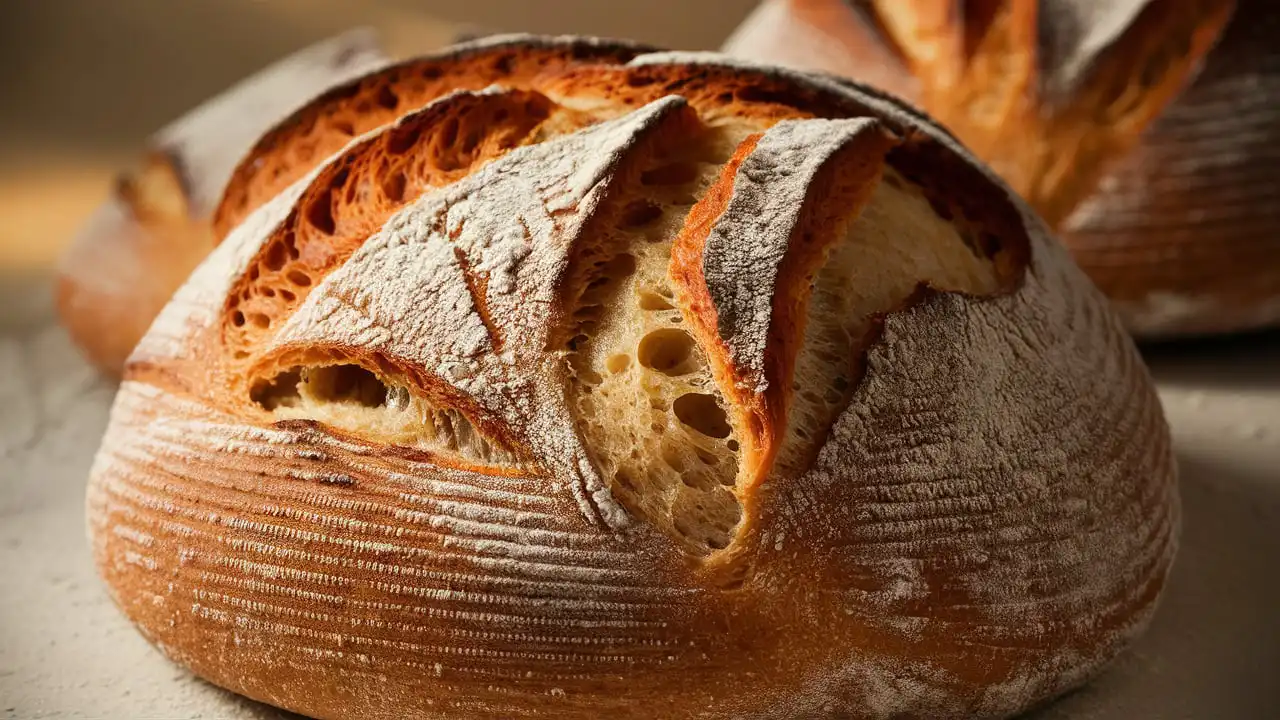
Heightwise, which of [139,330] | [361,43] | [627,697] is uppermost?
[361,43]

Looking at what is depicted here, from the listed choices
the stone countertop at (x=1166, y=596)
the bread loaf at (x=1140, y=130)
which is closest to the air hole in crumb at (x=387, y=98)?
the stone countertop at (x=1166, y=596)

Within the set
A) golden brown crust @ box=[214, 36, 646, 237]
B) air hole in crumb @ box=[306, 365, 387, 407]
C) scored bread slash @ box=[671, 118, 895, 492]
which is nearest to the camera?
scored bread slash @ box=[671, 118, 895, 492]

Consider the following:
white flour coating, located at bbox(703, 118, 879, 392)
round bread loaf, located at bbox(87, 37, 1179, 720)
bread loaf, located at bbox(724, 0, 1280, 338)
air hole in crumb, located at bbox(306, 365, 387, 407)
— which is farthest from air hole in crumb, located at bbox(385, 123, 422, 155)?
bread loaf, located at bbox(724, 0, 1280, 338)

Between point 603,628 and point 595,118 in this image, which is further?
point 595,118

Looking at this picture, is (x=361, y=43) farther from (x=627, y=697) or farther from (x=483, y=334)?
(x=627, y=697)

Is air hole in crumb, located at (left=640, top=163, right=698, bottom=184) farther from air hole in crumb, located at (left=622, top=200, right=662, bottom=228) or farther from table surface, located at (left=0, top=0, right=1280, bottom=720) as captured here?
table surface, located at (left=0, top=0, right=1280, bottom=720)

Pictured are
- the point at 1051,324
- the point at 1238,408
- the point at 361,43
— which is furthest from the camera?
the point at 361,43

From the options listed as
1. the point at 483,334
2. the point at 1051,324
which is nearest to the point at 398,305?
the point at 483,334
